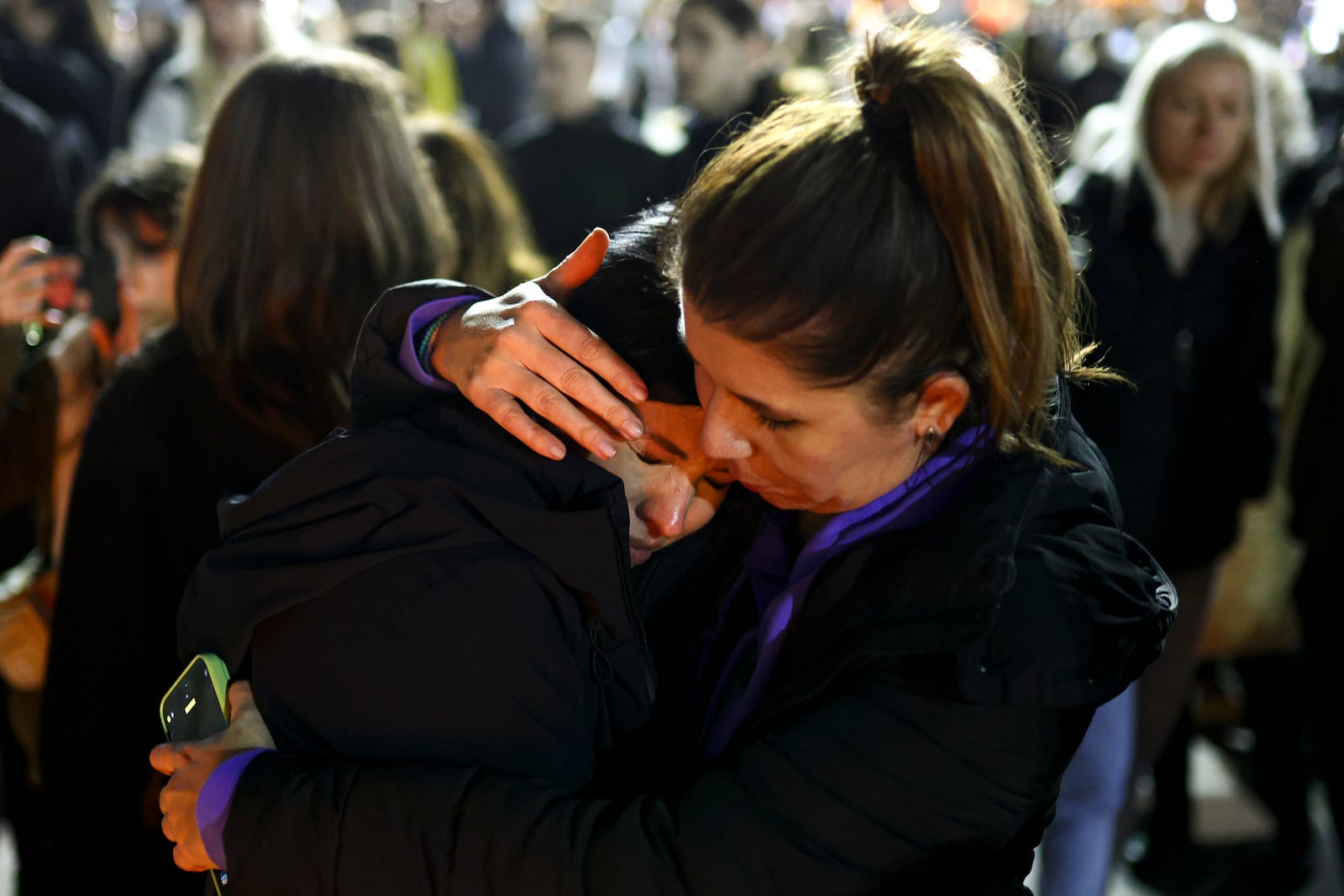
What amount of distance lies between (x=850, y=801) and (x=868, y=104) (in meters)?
0.62

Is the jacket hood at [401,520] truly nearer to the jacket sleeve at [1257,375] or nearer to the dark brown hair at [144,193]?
the dark brown hair at [144,193]

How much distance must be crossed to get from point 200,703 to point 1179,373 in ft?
7.15

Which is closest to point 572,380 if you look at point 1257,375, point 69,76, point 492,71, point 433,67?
point 1257,375

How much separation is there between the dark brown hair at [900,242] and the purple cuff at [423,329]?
353 mm

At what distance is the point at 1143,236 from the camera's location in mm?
2668

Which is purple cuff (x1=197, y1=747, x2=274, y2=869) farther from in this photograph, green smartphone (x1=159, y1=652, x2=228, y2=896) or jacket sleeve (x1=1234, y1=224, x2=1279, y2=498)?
jacket sleeve (x1=1234, y1=224, x2=1279, y2=498)

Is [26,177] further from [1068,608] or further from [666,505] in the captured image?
[1068,608]

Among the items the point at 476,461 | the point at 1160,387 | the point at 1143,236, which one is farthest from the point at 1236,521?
the point at 476,461

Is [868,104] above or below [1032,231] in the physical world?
above

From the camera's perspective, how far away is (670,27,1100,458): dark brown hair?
1.05 metres

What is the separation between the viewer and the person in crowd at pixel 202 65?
422 centimetres

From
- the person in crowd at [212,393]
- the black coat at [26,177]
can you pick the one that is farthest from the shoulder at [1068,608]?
the black coat at [26,177]

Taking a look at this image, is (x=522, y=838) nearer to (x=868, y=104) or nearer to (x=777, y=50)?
(x=868, y=104)

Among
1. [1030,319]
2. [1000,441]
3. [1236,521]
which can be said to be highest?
[1030,319]
